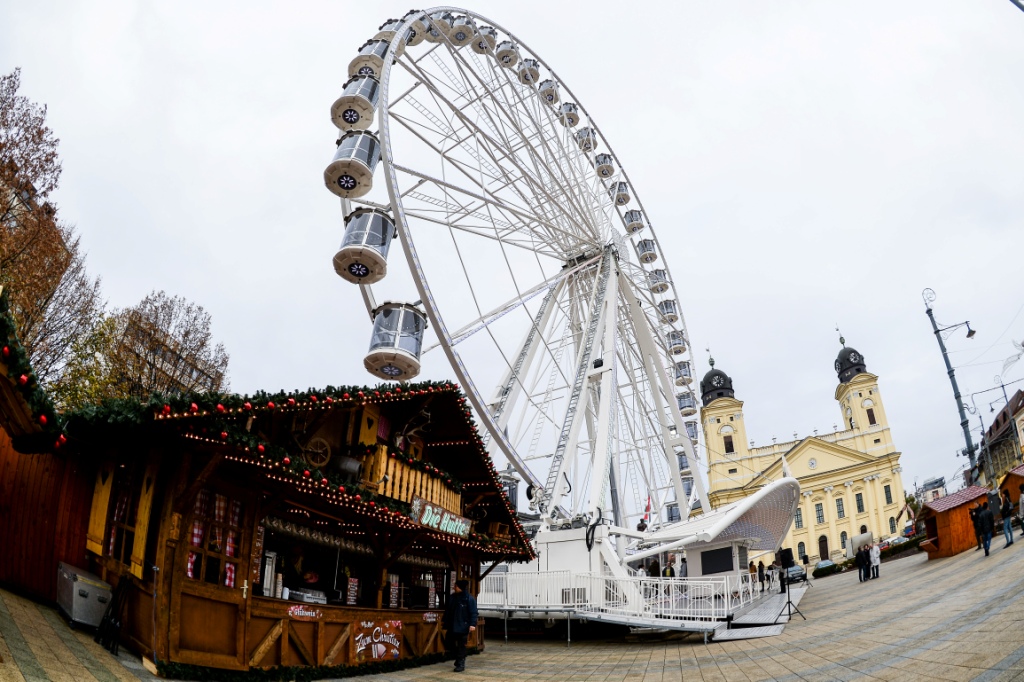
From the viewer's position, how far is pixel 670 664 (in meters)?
11.7

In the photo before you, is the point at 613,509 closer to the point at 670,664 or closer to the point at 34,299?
the point at 670,664

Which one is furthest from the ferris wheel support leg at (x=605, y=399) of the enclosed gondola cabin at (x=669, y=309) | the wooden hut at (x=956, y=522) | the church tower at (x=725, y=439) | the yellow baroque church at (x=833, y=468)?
the church tower at (x=725, y=439)

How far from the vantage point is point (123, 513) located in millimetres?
9508

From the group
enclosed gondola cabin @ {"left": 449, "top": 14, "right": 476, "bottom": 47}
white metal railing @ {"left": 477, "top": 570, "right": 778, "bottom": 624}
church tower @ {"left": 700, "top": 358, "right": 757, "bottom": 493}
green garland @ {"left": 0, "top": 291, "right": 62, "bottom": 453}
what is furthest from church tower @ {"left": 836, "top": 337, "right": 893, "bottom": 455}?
green garland @ {"left": 0, "top": 291, "right": 62, "bottom": 453}

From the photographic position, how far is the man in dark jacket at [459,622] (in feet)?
37.8

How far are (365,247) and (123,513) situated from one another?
6.74 m

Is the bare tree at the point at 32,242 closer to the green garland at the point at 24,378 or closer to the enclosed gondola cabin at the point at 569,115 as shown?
the green garland at the point at 24,378

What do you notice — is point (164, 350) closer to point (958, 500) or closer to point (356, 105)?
point (356, 105)

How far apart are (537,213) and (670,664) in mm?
15020

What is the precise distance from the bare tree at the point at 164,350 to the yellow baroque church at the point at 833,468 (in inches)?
2101

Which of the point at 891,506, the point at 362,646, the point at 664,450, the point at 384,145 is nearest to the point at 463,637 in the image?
the point at 362,646

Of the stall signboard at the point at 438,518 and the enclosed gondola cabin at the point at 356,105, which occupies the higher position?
the enclosed gondola cabin at the point at 356,105

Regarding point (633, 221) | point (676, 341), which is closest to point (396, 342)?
point (633, 221)

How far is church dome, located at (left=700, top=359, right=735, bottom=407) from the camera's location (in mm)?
81500
